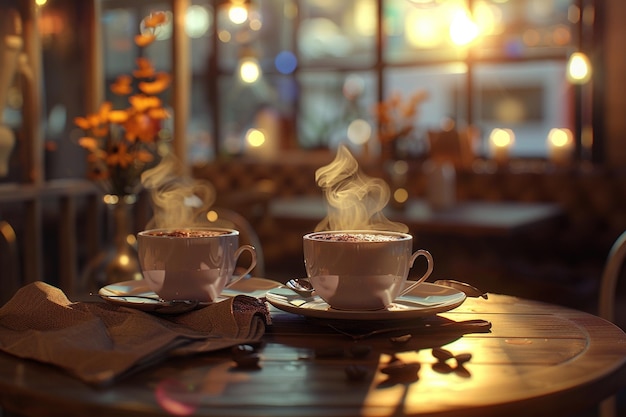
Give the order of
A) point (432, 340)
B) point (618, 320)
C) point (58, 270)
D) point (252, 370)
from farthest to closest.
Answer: point (618, 320), point (58, 270), point (432, 340), point (252, 370)

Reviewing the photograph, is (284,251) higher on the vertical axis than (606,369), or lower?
lower

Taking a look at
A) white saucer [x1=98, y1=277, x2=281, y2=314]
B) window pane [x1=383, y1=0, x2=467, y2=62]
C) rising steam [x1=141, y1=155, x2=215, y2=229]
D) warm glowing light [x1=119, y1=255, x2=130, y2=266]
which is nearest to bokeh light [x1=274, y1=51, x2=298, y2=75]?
window pane [x1=383, y1=0, x2=467, y2=62]

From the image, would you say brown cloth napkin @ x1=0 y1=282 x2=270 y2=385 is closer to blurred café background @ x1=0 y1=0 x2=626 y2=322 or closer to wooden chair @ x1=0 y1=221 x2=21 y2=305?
blurred café background @ x1=0 y1=0 x2=626 y2=322

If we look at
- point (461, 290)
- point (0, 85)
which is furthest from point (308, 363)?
point (0, 85)

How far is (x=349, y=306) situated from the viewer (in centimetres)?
110

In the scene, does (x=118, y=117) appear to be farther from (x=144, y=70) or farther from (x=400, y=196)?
(x=400, y=196)

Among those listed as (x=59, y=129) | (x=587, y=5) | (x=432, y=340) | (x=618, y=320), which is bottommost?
(x=618, y=320)

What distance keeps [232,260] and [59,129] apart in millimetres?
3049

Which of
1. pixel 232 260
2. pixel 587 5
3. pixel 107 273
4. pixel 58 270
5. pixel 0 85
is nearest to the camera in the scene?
pixel 232 260

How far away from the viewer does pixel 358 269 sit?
41.8 inches

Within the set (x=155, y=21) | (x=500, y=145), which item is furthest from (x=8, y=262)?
(x=500, y=145)

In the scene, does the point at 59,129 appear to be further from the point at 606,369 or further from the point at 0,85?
the point at 606,369

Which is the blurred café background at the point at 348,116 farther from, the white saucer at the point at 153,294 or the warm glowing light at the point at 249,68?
the white saucer at the point at 153,294

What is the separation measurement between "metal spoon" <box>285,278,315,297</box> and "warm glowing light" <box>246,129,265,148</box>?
16.1ft
